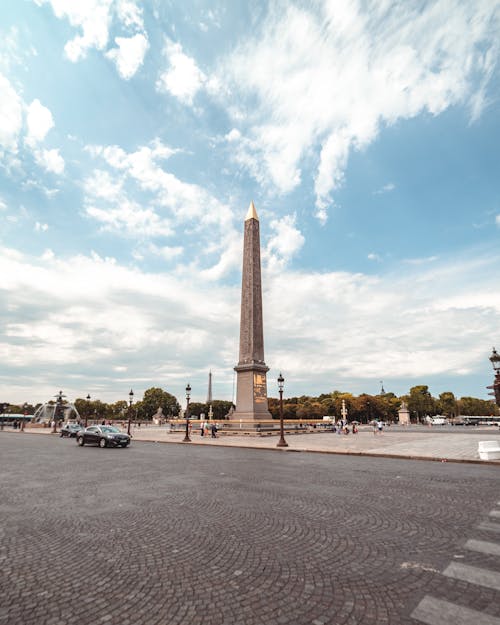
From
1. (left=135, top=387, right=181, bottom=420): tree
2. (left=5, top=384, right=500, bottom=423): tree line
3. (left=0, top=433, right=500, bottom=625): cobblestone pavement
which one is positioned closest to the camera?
(left=0, top=433, right=500, bottom=625): cobblestone pavement

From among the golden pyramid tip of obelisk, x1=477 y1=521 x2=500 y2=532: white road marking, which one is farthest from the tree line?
x1=477 y1=521 x2=500 y2=532: white road marking

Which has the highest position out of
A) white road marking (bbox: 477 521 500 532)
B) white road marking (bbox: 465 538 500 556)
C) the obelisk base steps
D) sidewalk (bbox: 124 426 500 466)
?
the obelisk base steps

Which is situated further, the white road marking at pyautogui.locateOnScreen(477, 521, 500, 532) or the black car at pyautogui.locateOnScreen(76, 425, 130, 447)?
the black car at pyautogui.locateOnScreen(76, 425, 130, 447)

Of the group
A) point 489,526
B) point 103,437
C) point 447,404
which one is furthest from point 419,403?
point 489,526

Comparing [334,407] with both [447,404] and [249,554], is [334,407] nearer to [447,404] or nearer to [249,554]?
[447,404]

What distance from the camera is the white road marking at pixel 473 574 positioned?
3.86m

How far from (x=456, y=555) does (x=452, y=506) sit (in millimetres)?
2955

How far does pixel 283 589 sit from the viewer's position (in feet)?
12.2

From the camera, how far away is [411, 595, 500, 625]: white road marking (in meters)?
3.10

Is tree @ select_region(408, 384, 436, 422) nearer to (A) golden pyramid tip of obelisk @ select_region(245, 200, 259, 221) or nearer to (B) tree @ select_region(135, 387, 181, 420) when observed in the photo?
(B) tree @ select_region(135, 387, 181, 420)

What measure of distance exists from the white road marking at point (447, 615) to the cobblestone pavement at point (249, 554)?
0.05 feet

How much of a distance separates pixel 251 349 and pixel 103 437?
16.0 m

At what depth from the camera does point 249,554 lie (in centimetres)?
464

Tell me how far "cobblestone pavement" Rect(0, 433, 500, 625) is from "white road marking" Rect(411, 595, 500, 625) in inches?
0.6
